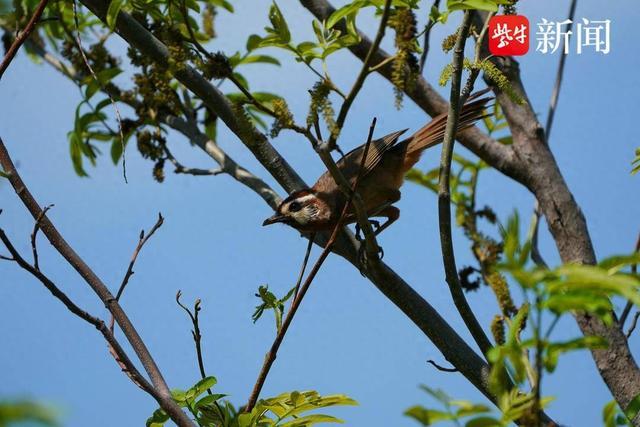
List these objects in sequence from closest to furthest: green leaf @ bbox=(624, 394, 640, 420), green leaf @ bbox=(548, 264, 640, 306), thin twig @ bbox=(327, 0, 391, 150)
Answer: green leaf @ bbox=(548, 264, 640, 306), green leaf @ bbox=(624, 394, 640, 420), thin twig @ bbox=(327, 0, 391, 150)

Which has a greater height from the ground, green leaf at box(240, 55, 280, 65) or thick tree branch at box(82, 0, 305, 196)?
green leaf at box(240, 55, 280, 65)

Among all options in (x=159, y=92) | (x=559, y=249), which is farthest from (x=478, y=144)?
(x=159, y=92)

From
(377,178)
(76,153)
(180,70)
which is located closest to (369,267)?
(180,70)

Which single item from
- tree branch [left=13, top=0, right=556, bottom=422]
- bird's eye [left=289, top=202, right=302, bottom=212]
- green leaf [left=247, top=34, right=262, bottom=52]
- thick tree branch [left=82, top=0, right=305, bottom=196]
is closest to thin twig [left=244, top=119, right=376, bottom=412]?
tree branch [left=13, top=0, right=556, bottom=422]

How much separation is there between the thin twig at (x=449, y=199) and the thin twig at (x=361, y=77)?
55 centimetres

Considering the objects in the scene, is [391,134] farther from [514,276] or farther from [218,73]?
[514,276]

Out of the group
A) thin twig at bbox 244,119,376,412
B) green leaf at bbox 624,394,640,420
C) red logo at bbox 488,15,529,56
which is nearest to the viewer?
green leaf at bbox 624,394,640,420

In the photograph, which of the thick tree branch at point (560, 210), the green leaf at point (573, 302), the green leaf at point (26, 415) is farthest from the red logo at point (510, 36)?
the green leaf at point (26, 415)

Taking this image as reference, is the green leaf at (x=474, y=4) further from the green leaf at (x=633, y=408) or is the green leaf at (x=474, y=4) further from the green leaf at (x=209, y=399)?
the green leaf at (x=209, y=399)

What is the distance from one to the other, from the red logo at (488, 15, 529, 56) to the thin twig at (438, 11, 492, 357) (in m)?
1.31

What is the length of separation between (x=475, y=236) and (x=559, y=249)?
20.9 inches

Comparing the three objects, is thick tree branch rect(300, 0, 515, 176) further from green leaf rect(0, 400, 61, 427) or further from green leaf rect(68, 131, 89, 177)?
green leaf rect(0, 400, 61, 427)

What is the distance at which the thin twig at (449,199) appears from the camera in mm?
2998

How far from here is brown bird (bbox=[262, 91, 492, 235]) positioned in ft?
17.3
